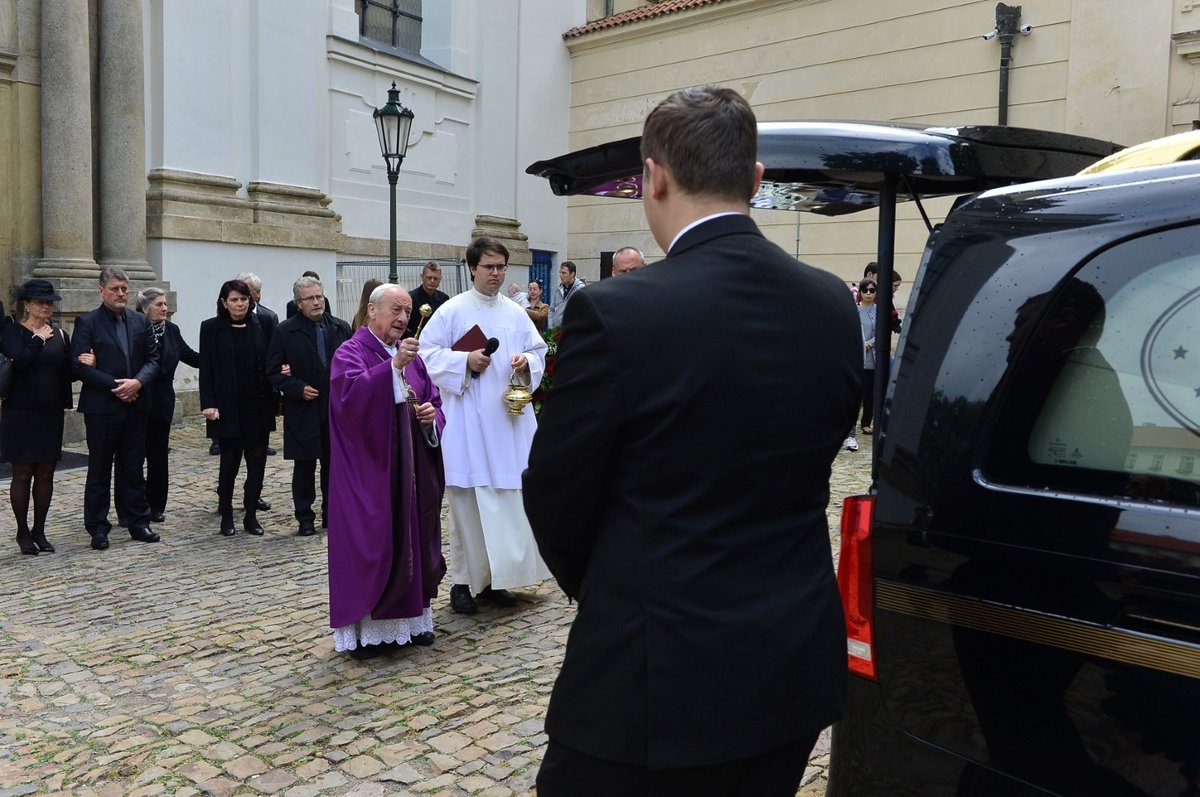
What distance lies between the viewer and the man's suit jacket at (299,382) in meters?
8.63

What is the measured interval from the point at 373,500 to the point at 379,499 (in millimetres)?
30

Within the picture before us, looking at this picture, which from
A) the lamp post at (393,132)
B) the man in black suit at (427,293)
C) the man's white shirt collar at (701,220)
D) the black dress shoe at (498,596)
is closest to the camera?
the man's white shirt collar at (701,220)

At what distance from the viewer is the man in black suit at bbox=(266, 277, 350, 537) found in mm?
8633

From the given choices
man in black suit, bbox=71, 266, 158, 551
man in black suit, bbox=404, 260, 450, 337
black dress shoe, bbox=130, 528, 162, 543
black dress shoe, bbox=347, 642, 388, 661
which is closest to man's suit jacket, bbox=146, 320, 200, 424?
man in black suit, bbox=71, 266, 158, 551

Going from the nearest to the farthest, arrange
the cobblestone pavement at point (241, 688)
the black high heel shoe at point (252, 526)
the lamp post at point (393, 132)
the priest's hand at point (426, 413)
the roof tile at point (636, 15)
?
the cobblestone pavement at point (241, 688) < the priest's hand at point (426, 413) < the black high heel shoe at point (252, 526) < the lamp post at point (393, 132) < the roof tile at point (636, 15)

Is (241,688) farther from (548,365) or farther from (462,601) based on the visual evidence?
(548,365)

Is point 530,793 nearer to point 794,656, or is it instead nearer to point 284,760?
point 284,760

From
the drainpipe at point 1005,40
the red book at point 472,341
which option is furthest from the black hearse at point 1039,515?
the drainpipe at point 1005,40

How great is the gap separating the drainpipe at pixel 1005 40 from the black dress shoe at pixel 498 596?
13392 millimetres

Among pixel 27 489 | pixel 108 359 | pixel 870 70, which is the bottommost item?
pixel 27 489

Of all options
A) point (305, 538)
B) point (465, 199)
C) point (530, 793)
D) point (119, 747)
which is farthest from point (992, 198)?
point (465, 199)

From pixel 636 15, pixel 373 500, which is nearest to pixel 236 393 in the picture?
pixel 373 500

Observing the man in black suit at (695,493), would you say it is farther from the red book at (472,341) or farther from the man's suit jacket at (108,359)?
the man's suit jacket at (108,359)

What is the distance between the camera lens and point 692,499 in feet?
5.85
